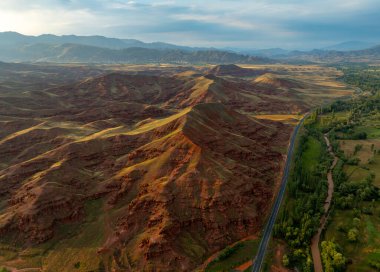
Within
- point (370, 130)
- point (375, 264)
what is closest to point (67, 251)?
point (375, 264)

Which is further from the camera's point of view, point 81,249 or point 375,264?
point 81,249

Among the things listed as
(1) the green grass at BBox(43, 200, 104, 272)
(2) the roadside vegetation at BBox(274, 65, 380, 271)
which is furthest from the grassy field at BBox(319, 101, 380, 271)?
(1) the green grass at BBox(43, 200, 104, 272)

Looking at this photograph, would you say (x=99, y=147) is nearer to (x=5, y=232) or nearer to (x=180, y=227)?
(x=5, y=232)

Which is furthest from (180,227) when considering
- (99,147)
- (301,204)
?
(99,147)

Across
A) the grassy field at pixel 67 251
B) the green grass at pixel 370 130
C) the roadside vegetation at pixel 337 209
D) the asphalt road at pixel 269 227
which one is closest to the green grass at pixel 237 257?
the asphalt road at pixel 269 227

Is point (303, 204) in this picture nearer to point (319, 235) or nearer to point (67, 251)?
point (319, 235)

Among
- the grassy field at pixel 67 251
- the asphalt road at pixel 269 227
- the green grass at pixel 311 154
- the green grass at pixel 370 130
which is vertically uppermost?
the green grass at pixel 370 130

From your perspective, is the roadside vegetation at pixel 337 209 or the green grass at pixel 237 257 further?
the roadside vegetation at pixel 337 209

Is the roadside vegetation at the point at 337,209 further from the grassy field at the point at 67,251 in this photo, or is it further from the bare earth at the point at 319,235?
the grassy field at the point at 67,251

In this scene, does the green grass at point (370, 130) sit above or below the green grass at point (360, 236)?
above
